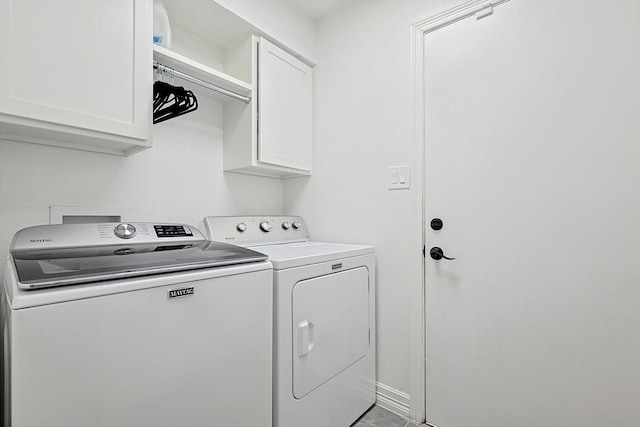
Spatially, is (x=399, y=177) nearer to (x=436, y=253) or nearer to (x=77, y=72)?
(x=436, y=253)

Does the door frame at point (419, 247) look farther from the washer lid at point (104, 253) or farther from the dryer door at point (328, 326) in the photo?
the washer lid at point (104, 253)

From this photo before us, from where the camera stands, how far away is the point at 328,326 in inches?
56.7

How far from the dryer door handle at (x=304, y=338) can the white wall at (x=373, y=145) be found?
618mm

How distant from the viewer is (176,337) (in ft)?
2.99

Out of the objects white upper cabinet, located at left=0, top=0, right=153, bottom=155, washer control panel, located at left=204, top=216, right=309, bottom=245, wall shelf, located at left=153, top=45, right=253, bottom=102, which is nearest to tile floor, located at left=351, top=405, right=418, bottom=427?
washer control panel, located at left=204, top=216, right=309, bottom=245

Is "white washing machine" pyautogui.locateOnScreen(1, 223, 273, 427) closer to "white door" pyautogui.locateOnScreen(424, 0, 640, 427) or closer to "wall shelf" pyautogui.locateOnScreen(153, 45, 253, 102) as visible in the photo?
"wall shelf" pyautogui.locateOnScreen(153, 45, 253, 102)

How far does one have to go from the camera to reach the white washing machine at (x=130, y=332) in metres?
0.69

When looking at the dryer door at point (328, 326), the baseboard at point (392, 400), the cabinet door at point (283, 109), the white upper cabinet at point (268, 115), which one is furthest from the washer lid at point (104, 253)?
the baseboard at point (392, 400)

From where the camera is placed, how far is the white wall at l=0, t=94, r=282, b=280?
1222mm

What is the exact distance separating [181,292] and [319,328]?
70 centimetres

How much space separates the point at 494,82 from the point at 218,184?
1.65 metres

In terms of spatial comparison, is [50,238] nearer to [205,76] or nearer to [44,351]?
[44,351]

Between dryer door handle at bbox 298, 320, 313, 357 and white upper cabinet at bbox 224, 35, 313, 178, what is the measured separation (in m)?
0.98

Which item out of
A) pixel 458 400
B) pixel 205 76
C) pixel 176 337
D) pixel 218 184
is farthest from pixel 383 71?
pixel 458 400
